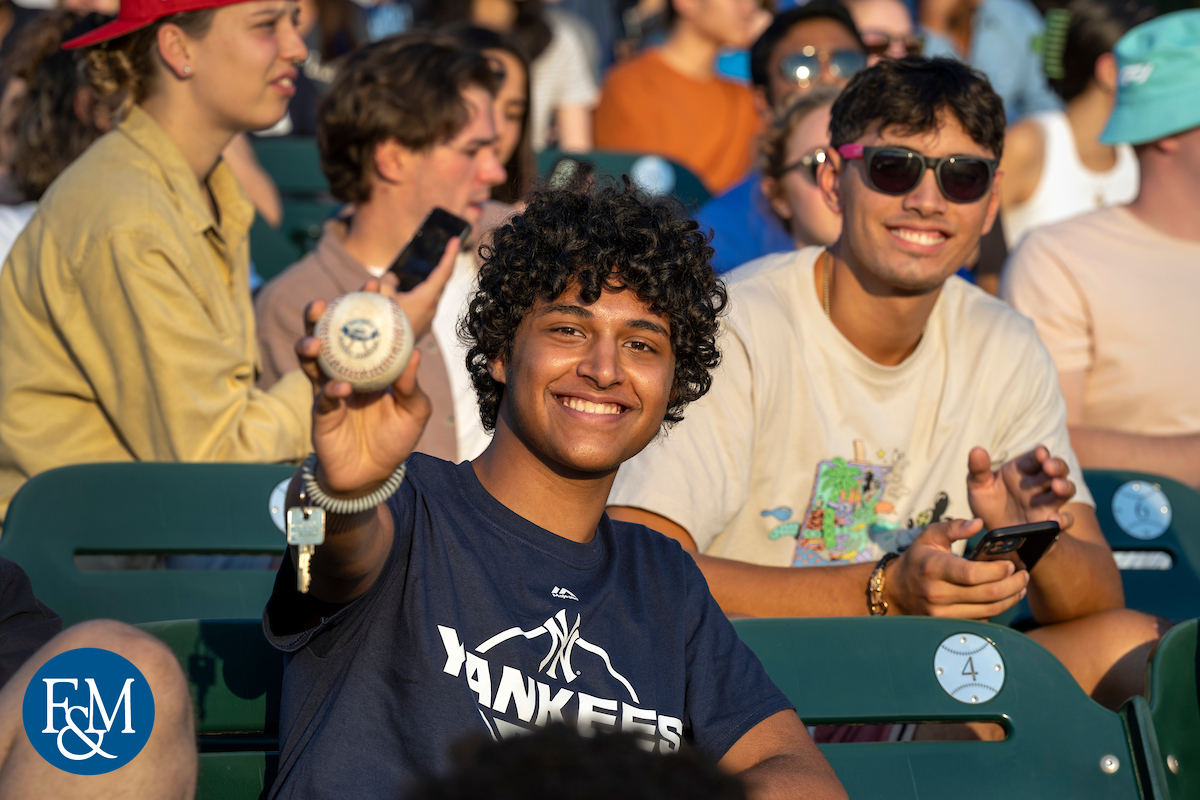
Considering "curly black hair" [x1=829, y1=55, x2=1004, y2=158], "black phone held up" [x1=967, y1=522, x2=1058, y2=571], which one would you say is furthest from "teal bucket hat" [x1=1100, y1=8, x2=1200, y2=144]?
"black phone held up" [x1=967, y1=522, x2=1058, y2=571]

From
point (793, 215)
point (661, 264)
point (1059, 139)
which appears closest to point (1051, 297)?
point (793, 215)

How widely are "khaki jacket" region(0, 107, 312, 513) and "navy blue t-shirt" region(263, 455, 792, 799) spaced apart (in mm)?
1157

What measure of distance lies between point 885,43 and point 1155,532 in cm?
310

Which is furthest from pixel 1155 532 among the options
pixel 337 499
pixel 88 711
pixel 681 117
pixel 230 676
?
pixel 681 117

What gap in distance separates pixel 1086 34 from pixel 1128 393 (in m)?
1.97

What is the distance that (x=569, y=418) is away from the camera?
209cm

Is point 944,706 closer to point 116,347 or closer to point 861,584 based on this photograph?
point 861,584

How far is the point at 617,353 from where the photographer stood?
213 centimetres

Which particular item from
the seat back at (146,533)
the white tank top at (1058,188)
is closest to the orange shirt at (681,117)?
the white tank top at (1058,188)

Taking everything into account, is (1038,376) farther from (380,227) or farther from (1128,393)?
(380,227)

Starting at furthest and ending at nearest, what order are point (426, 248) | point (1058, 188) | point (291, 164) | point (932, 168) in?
point (291, 164) < point (1058, 188) < point (426, 248) < point (932, 168)

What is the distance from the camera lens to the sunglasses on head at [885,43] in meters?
5.56

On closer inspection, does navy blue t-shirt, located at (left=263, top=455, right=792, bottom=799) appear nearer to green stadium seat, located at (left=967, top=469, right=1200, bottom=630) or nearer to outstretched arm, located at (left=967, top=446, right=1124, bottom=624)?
outstretched arm, located at (left=967, top=446, right=1124, bottom=624)

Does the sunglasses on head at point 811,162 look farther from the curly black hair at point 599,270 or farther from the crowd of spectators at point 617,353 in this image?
the curly black hair at point 599,270
